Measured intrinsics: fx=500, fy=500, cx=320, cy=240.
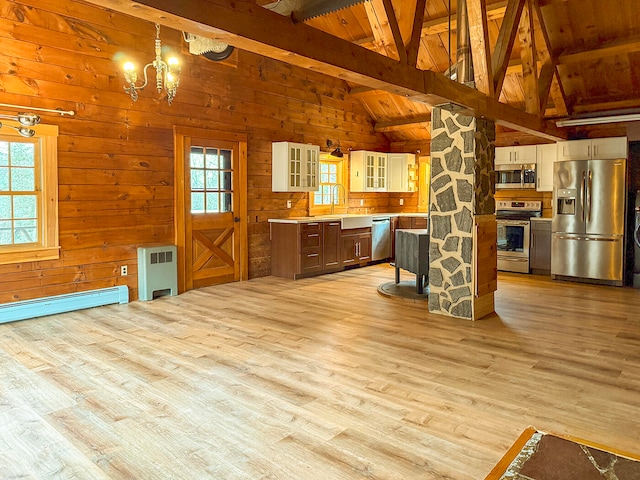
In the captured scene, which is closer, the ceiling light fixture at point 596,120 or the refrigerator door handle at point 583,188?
the ceiling light fixture at point 596,120

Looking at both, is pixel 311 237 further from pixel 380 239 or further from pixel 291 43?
pixel 291 43

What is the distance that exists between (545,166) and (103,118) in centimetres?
648

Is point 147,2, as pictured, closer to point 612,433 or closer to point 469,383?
point 469,383

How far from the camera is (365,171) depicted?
9.26m

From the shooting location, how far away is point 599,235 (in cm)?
701

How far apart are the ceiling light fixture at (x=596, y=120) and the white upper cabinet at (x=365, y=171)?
3.26 metres

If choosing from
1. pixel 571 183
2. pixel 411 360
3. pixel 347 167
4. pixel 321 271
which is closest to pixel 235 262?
pixel 321 271

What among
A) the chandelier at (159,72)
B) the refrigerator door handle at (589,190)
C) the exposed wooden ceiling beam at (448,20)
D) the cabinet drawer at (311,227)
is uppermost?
the exposed wooden ceiling beam at (448,20)

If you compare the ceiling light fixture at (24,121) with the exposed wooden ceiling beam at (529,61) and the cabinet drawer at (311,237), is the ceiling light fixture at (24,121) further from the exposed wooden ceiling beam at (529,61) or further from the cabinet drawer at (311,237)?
the exposed wooden ceiling beam at (529,61)

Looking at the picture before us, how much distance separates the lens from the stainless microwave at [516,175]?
8120mm

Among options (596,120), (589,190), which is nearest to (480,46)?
(596,120)

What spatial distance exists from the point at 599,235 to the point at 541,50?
2.68 metres

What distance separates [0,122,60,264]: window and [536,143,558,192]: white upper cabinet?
22.6 feet

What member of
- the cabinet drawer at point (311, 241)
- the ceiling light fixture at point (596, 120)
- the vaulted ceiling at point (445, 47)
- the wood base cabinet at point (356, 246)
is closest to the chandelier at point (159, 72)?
the vaulted ceiling at point (445, 47)
